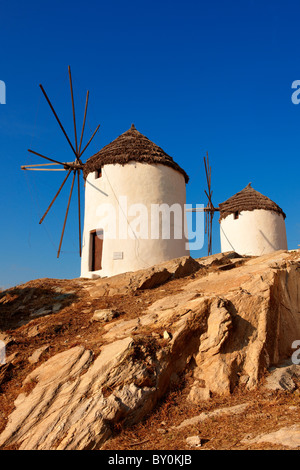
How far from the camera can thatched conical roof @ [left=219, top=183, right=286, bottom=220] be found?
2273cm

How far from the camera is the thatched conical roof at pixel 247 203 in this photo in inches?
895

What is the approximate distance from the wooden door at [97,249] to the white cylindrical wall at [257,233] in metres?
10.5

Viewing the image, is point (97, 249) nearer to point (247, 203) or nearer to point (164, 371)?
point (164, 371)

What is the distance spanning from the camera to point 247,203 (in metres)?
23.0

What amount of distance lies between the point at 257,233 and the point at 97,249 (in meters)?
11.8

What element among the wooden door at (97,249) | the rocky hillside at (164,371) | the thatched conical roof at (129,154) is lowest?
the rocky hillside at (164,371)

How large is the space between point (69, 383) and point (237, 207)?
19.3 metres

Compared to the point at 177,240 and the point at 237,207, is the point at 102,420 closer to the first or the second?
the point at 177,240

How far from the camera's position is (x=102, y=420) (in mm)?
5348

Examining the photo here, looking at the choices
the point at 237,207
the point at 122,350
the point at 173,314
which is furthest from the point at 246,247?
the point at 122,350
